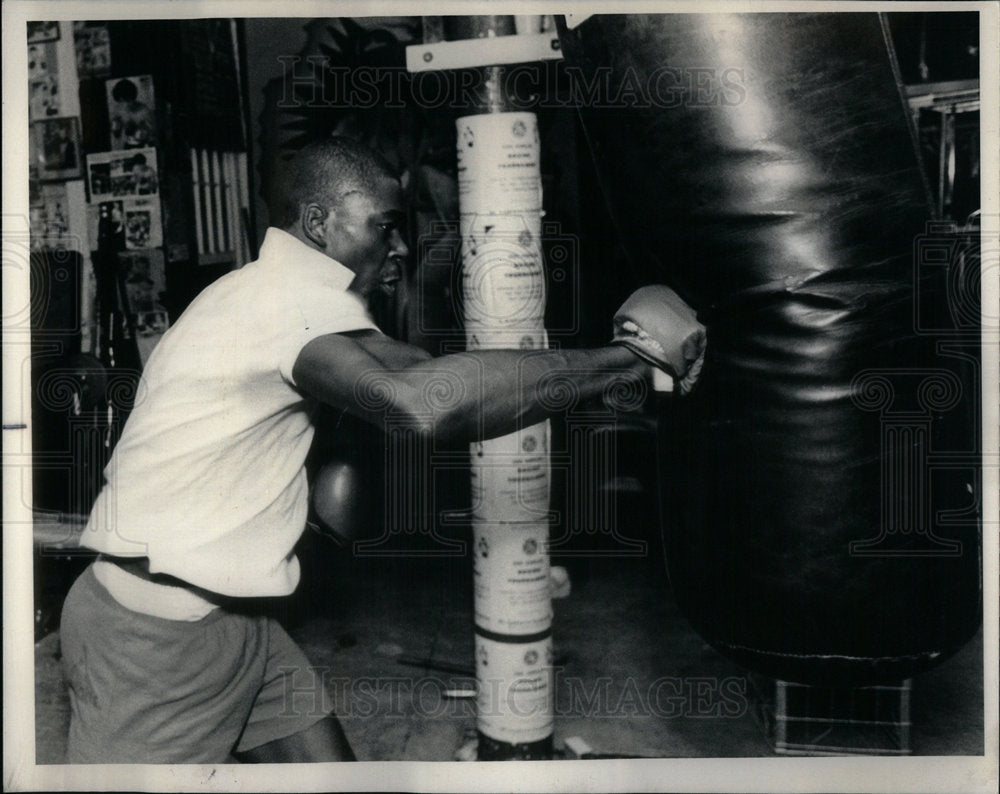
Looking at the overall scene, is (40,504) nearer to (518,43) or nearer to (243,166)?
(243,166)

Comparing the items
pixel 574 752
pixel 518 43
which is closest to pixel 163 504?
pixel 574 752

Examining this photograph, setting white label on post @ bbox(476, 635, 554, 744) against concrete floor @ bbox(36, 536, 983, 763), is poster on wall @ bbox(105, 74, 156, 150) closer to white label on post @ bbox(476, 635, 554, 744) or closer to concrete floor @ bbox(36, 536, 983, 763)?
concrete floor @ bbox(36, 536, 983, 763)

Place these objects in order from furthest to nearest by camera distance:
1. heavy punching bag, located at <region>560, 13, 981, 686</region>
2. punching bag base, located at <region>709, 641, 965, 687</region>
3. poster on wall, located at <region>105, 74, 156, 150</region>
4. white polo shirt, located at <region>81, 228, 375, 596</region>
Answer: poster on wall, located at <region>105, 74, 156, 150</region> → white polo shirt, located at <region>81, 228, 375, 596</region> → punching bag base, located at <region>709, 641, 965, 687</region> → heavy punching bag, located at <region>560, 13, 981, 686</region>

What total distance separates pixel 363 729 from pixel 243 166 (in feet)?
3.51

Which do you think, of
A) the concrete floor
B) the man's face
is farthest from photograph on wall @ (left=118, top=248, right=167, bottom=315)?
the concrete floor

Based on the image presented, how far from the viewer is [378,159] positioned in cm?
157

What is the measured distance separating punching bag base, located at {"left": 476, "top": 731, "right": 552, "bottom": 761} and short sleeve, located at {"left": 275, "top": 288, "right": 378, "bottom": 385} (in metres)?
0.78

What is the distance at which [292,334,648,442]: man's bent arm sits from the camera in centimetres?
134

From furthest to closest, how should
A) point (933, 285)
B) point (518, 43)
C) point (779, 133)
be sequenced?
point (518, 43) → point (933, 285) → point (779, 133)

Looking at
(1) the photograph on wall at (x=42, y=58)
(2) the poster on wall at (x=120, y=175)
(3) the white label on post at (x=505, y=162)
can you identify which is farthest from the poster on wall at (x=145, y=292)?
(3) the white label on post at (x=505, y=162)

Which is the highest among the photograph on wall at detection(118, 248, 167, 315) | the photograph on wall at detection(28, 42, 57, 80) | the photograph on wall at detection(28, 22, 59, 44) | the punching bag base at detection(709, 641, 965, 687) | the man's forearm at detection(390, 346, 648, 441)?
the photograph on wall at detection(28, 22, 59, 44)

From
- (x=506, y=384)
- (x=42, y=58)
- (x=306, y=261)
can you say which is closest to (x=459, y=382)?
(x=506, y=384)

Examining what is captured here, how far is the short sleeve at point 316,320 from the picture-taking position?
4.58 ft

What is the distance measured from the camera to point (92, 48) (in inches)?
63.2
